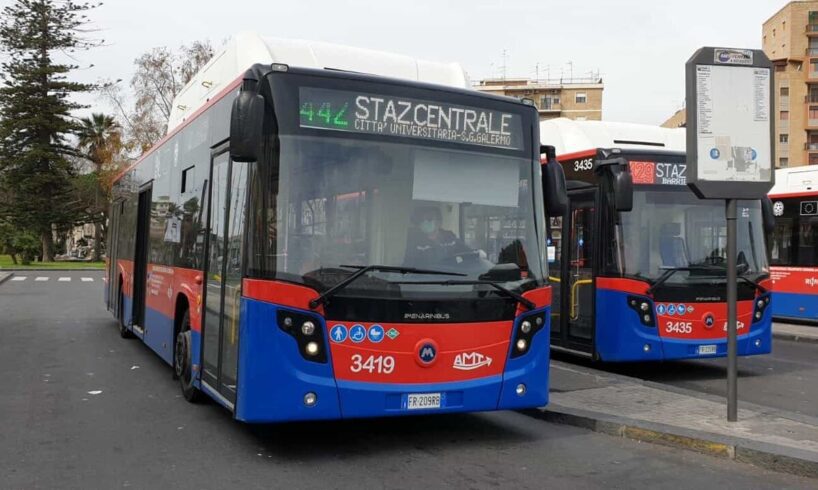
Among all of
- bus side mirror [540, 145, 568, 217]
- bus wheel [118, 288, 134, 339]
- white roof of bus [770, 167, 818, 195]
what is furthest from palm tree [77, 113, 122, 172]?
bus side mirror [540, 145, 568, 217]

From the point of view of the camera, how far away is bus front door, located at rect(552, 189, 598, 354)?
10484mm

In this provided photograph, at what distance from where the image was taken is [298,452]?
622 cm

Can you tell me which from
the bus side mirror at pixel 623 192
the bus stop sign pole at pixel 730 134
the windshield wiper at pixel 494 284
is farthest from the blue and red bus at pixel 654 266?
the windshield wiper at pixel 494 284

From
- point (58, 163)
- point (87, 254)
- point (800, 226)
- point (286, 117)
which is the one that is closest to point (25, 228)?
point (58, 163)

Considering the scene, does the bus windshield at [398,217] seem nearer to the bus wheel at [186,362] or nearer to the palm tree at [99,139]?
the bus wheel at [186,362]

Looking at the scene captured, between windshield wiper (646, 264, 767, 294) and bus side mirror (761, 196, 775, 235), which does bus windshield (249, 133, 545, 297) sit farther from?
bus side mirror (761, 196, 775, 235)

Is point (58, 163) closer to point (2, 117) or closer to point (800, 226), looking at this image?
point (2, 117)

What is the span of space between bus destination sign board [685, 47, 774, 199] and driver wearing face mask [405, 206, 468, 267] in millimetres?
2475

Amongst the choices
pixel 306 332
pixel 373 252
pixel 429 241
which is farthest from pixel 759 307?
pixel 306 332

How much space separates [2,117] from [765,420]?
2389 inches

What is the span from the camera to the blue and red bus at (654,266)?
9945mm

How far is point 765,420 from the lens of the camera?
23.6 ft

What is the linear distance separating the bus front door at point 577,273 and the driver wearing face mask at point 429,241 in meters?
4.73

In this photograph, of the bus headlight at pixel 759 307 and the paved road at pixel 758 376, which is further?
the bus headlight at pixel 759 307
